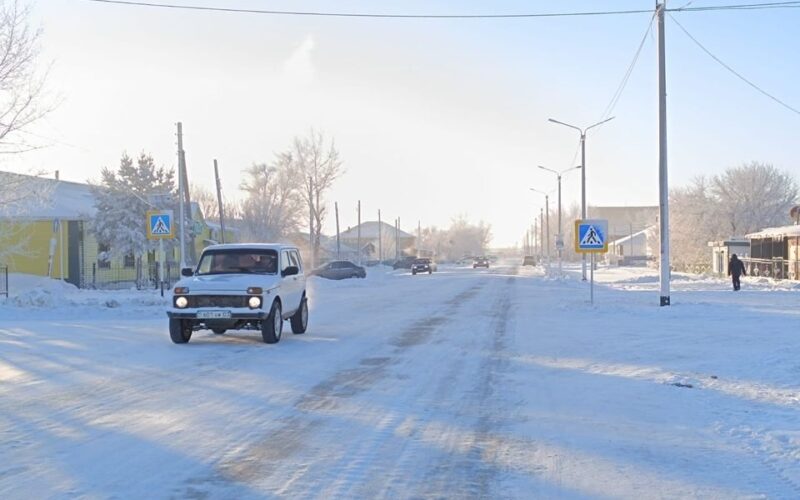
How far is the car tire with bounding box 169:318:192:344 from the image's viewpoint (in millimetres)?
14883

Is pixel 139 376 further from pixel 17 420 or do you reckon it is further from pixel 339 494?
pixel 339 494

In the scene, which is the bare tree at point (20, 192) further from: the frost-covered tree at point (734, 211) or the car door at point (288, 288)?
the frost-covered tree at point (734, 211)

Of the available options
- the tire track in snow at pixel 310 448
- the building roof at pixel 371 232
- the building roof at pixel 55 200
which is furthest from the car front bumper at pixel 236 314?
the building roof at pixel 371 232

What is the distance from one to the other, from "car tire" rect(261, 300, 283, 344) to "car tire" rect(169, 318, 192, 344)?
4.93ft

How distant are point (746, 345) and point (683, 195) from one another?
6359 cm

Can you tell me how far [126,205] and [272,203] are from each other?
31.7m

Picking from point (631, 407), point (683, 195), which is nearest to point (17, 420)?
point (631, 407)

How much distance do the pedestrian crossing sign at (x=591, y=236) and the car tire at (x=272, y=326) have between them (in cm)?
1256

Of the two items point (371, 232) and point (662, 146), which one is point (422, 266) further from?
point (371, 232)

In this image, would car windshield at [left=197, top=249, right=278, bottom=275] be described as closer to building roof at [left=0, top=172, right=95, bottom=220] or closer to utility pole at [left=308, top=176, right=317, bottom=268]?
building roof at [left=0, top=172, right=95, bottom=220]

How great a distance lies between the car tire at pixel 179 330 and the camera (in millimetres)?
14883

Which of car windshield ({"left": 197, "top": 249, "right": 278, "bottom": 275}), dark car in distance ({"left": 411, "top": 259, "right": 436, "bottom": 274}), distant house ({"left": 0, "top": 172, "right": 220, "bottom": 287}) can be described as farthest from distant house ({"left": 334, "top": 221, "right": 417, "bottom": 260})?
car windshield ({"left": 197, "top": 249, "right": 278, "bottom": 275})

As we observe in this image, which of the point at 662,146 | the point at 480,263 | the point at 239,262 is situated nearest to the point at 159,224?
the point at 239,262

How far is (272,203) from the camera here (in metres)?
74.6
